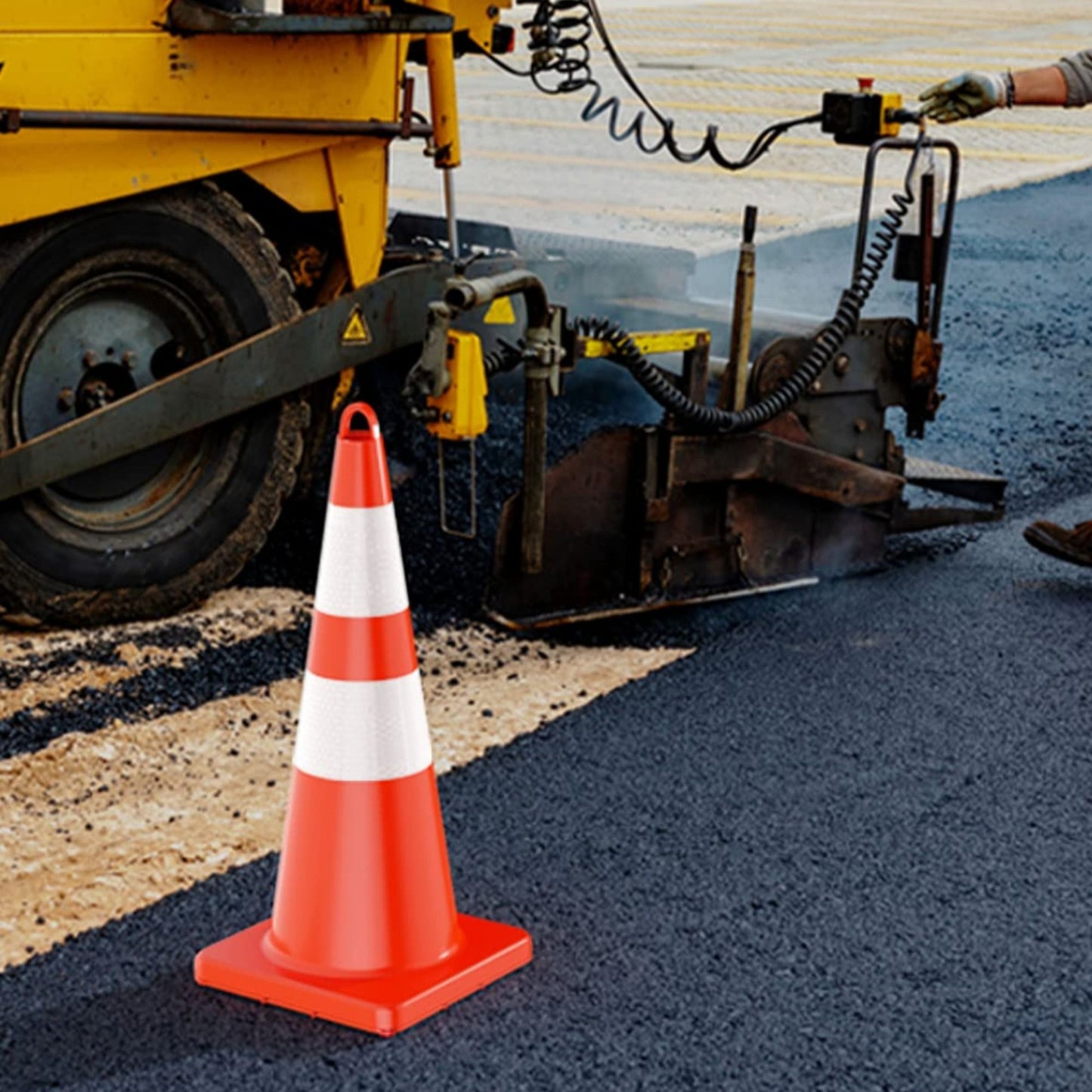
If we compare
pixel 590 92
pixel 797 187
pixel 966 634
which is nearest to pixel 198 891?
pixel 966 634

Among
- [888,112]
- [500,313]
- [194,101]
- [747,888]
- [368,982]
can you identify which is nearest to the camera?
[368,982]

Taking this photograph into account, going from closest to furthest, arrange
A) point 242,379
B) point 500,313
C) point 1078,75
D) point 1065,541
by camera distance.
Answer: point 242,379
point 500,313
point 1065,541
point 1078,75

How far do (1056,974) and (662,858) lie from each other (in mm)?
784

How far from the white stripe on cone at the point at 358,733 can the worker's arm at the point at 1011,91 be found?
2.93 metres

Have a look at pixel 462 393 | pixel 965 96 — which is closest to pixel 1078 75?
pixel 965 96

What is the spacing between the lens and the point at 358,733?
327 centimetres

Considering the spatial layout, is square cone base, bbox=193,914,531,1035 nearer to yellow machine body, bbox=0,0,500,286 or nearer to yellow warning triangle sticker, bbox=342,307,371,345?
yellow machine body, bbox=0,0,500,286

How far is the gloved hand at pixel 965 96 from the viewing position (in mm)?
5582

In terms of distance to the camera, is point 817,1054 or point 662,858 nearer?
point 817,1054

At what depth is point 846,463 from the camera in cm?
570

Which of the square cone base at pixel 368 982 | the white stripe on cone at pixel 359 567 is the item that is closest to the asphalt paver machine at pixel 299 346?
the white stripe on cone at pixel 359 567

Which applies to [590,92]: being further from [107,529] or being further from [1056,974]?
[1056,974]

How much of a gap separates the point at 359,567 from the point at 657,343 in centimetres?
216

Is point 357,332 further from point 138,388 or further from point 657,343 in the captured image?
point 657,343
